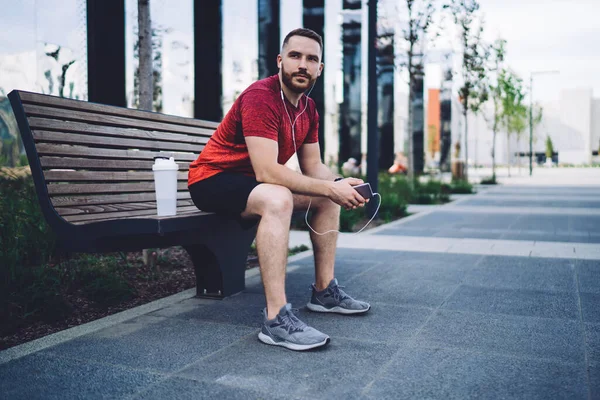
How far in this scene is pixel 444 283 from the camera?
457 centimetres

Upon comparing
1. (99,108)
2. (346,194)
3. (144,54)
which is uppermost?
(144,54)

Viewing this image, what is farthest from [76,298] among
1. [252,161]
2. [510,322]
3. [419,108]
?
[419,108]

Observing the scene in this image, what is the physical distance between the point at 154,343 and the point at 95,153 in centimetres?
119

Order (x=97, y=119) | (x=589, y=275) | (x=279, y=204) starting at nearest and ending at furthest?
1. (x=279, y=204)
2. (x=97, y=119)
3. (x=589, y=275)

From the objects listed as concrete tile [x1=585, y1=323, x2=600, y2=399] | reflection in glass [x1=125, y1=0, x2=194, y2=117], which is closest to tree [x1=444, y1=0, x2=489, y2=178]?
reflection in glass [x1=125, y1=0, x2=194, y2=117]

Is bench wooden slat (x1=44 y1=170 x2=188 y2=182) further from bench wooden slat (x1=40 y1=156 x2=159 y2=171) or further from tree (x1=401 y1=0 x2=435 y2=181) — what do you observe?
tree (x1=401 y1=0 x2=435 y2=181)

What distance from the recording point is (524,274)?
491cm

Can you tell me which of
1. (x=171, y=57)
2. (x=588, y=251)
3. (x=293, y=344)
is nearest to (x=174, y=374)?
(x=293, y=344)

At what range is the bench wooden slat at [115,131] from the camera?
3.18m

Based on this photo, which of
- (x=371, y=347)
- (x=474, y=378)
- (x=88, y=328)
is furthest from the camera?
(x=88, y=328)

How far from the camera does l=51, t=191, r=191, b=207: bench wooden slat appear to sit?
123 inches

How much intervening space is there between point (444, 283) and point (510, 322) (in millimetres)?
1128

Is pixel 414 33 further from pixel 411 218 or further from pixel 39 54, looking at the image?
pixel 39 54

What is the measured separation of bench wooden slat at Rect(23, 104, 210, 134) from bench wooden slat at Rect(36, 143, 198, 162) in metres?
0.17
